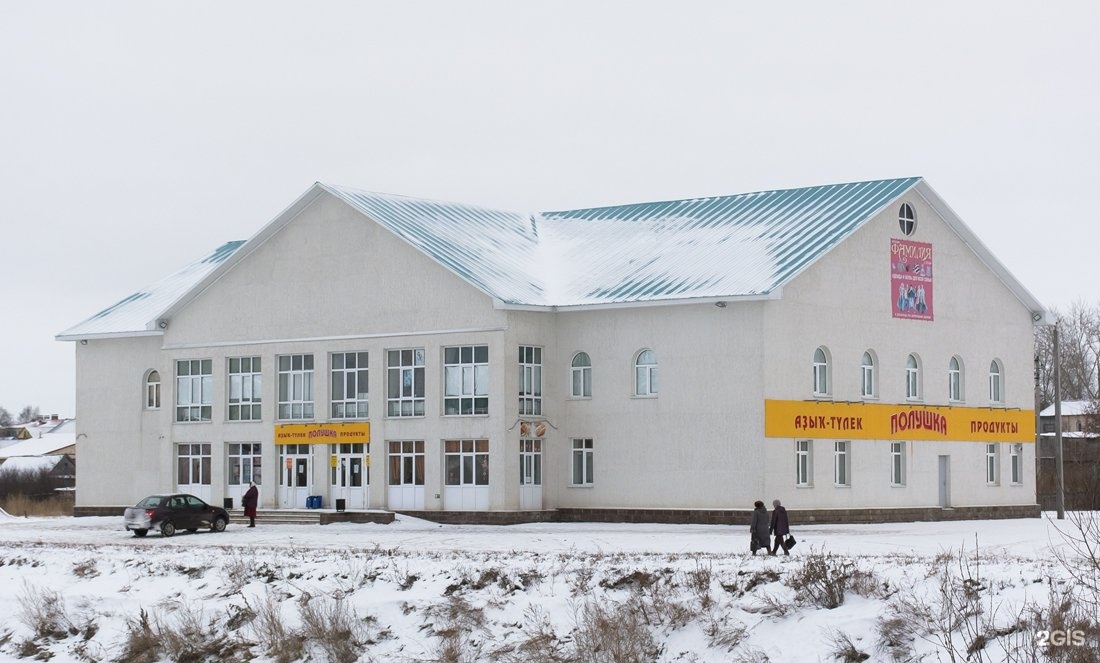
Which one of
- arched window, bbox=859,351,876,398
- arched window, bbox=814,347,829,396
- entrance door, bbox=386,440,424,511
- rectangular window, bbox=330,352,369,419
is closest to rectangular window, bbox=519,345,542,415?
entrance door, bbox=386,440,424,511

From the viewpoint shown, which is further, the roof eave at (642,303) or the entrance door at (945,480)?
the entrance door at (945,480)

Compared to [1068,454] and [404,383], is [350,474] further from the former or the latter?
[1068,454]

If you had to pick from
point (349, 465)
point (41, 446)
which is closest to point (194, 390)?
point (349, 465)

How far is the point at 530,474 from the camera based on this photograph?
52.8 metres

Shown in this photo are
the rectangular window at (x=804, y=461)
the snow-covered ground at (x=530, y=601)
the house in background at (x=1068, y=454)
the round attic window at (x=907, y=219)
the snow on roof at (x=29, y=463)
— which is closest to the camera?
the snow-covered ground at (x=530, y=601)

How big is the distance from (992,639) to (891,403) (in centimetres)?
2956

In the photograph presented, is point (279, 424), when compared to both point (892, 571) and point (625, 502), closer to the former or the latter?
point (625, 502)

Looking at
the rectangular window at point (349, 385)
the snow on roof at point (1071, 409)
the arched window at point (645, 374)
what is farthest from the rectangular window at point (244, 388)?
the snow on roof at point (1071, 409)

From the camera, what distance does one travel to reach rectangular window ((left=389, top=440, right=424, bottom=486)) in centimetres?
5344

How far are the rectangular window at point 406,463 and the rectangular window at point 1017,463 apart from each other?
2066 cm

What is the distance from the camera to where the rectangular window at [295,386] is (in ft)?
183

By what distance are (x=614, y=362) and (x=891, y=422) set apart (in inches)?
350

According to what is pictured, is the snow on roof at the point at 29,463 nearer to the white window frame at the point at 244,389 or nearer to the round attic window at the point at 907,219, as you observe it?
the white window frame at the point at 244,389

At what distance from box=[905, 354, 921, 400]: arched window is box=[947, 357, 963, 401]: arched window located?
65.7 inches
